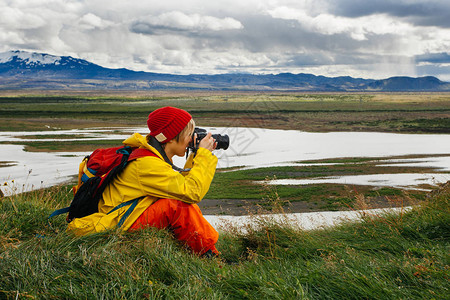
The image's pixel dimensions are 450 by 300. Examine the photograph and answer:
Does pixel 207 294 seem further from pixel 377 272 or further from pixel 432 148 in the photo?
pixel 432 148

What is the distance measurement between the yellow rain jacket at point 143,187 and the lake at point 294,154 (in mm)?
6975

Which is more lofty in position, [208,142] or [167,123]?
[167,123]

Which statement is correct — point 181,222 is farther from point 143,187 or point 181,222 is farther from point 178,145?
point 178,145

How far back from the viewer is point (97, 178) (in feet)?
10.8

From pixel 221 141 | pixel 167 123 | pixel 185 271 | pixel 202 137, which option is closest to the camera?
pixel 185 271

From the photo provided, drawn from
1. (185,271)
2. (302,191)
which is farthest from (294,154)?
(185,271)

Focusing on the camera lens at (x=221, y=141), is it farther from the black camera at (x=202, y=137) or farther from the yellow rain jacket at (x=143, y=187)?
the yellow rain jacket at (x=143, y=187)

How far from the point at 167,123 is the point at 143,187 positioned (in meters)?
0.58

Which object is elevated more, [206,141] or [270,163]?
[206,141]

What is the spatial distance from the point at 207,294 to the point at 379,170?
16.5m

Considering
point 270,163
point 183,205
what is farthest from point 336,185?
→ point 183,205

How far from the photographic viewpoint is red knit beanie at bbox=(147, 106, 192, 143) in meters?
3.46

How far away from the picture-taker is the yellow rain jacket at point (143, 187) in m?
3.27

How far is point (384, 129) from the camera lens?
38812 millimetres
